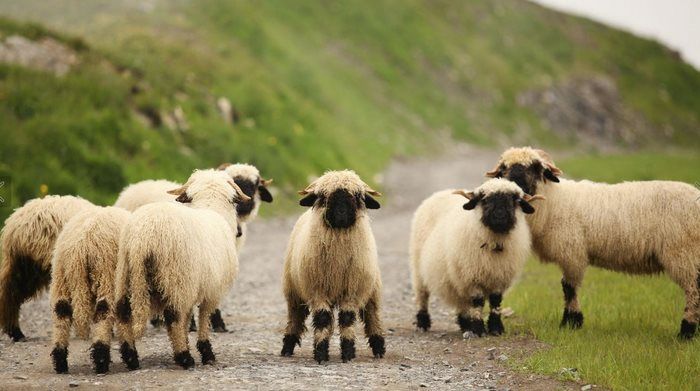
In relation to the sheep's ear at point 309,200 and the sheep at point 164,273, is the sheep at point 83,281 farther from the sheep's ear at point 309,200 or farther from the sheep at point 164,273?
the sheep's ear at point 309,200

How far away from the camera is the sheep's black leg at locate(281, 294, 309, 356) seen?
9.27m

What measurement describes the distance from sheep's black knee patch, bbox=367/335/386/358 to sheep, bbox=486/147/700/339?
2832mm

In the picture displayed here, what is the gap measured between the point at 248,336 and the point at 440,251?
3.12 metres

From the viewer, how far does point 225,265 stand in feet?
28.9

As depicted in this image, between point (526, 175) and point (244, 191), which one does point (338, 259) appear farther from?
point (244, 191)

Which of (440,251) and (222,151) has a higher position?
(222,151)

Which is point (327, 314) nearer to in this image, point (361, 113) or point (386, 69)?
point (361, 113)

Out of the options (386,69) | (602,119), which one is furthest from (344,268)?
(602,119)

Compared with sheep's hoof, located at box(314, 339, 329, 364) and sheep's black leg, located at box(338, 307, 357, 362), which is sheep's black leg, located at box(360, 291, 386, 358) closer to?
sheep's black leg, located at box(338, 307, 357, 362)

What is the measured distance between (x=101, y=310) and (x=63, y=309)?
44 centimetres

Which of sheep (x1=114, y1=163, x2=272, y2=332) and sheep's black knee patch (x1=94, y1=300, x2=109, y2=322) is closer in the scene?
sheep's black knee patch (x1=94, y1=300, x2=109, y2=322)

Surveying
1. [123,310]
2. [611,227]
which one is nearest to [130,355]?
[123,310]

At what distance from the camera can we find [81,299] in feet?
26.9

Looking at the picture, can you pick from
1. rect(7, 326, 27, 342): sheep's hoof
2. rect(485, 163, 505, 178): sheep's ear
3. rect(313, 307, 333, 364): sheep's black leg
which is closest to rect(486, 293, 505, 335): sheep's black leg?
rect(485, 163, 505, 178): sheep's ear
